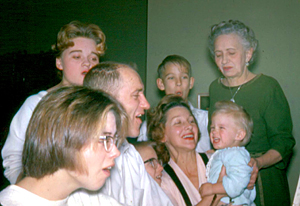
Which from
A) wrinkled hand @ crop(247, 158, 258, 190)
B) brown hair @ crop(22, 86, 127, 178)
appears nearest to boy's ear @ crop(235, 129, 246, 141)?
wrinkled hand @ crop(247, 158, 258, 190)

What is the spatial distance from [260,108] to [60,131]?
5.47ft

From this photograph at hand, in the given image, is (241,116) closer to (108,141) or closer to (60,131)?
(108,141)

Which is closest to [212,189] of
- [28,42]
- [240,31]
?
[240,31]

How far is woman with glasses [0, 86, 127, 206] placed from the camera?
1170 mm

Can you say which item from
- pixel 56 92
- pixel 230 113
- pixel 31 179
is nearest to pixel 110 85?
pixel 56 92

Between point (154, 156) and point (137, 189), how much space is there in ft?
1.35

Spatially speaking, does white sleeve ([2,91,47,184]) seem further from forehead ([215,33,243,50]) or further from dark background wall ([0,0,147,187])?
forehead ([215,33,243,50])

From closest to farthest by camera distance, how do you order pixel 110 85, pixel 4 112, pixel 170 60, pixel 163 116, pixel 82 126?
pixel 82 126 < pixel 110 85 < pixel 4 112 < pixel 163 116 < pixel 170 60

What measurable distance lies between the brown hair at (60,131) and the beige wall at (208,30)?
2.93 metres

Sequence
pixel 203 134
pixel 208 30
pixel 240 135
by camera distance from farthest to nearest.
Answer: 1. pixel 208 30
2. pixel 203 134
3. pixel 240 135

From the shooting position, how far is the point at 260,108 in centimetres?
231

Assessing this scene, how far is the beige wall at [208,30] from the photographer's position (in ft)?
11.8

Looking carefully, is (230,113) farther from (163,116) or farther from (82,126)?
(82,126)

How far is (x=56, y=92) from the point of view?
1.25m
